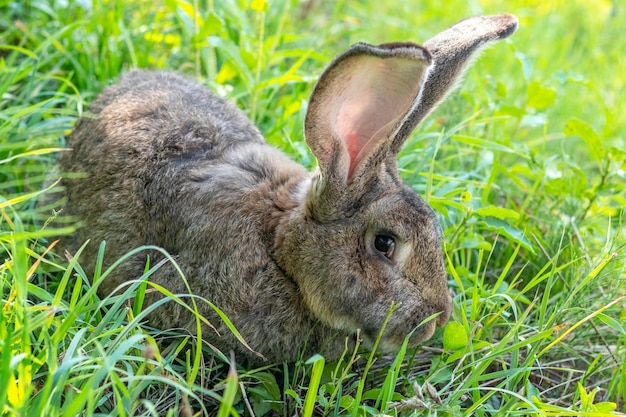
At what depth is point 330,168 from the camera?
3.20m

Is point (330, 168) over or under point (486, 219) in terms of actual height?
over

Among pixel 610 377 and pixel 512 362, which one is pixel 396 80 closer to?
pixel 512 362

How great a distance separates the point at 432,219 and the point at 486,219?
65 cm

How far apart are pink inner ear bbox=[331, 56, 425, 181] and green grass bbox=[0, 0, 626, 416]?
615 mm

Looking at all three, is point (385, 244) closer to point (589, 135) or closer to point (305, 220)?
point (305, 220)

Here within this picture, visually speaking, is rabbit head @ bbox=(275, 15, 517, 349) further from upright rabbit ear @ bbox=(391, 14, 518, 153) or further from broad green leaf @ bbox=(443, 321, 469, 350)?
upright rabbit ear @ bbox=(391, 14, 518, 153)

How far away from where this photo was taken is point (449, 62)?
351 cm

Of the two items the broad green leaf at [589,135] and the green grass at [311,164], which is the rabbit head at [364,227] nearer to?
the green grass at [311,164]

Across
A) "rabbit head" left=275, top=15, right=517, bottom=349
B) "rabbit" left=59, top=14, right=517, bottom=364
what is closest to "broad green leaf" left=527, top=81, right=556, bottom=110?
"rabbit" left=59, top=14, right=517, bottom=364

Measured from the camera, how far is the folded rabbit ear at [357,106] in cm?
297

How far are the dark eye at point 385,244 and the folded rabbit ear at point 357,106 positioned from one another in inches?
11.0

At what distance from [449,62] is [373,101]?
0.52 m

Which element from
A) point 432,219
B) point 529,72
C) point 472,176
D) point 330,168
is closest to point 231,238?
point 330,168

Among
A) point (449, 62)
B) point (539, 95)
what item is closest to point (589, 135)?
point (539, 95)
